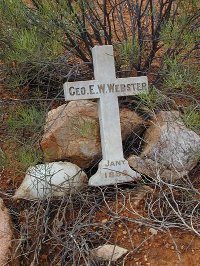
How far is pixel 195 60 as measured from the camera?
15.1 ft

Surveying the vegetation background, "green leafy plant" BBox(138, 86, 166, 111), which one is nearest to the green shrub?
the vegetation background

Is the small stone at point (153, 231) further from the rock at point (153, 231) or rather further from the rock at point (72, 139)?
the rock at point (72, 139)

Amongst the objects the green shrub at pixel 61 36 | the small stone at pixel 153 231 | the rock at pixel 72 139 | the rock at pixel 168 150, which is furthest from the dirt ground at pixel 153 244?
the green shrub at pixel 61 36

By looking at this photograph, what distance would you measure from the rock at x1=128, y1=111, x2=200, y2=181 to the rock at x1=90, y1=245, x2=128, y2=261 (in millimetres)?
646

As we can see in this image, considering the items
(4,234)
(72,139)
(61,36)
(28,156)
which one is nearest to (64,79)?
(61,36)

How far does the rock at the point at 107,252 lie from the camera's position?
312cm

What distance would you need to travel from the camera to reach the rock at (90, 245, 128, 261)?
10.2 ft

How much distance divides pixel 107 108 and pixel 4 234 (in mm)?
1043

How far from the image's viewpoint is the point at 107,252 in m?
3.14

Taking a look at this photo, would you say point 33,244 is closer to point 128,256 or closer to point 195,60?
point 128,256

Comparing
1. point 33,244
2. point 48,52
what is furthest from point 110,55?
point 33,244

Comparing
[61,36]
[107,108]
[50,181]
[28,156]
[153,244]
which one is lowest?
[153,244]

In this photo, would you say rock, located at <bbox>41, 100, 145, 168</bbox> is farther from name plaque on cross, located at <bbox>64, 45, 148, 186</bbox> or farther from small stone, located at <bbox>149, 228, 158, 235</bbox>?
small stone, located at <bbox>149, 228, 158, 235</bbox>

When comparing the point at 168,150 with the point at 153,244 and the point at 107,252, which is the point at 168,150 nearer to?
the point at 153,244
